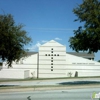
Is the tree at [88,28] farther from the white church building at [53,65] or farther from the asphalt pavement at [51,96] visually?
the white church building at [53,65]

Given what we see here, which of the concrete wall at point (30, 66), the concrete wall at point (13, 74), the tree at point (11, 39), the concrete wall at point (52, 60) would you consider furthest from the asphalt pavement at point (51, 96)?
the concrete wall at point (30, 66)

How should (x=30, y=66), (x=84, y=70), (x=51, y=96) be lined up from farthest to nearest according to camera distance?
1. (x=30, y=66)
2. (x=84, y=70)
3. (x=51, y=96)

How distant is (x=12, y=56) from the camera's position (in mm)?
20625

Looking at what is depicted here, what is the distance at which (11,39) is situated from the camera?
1948 centimetres

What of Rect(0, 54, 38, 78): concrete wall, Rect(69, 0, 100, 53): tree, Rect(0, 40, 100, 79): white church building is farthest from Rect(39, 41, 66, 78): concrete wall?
Rect(69, 0, 100, 53): tree

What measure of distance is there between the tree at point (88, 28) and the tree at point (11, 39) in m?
4.45

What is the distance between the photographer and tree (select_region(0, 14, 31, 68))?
1919 cm

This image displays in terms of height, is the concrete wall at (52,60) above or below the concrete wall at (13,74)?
above

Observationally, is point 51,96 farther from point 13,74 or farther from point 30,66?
point 30,66

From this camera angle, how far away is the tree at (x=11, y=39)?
19188mm

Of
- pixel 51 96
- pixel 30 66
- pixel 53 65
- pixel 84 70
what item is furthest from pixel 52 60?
pixel 51 96

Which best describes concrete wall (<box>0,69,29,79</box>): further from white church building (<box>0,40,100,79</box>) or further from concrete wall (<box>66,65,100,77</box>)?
concrete wall (<box>66,65,100,77</box>)

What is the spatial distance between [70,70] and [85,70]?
309 cm

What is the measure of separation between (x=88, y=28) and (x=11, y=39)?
6414 mm
